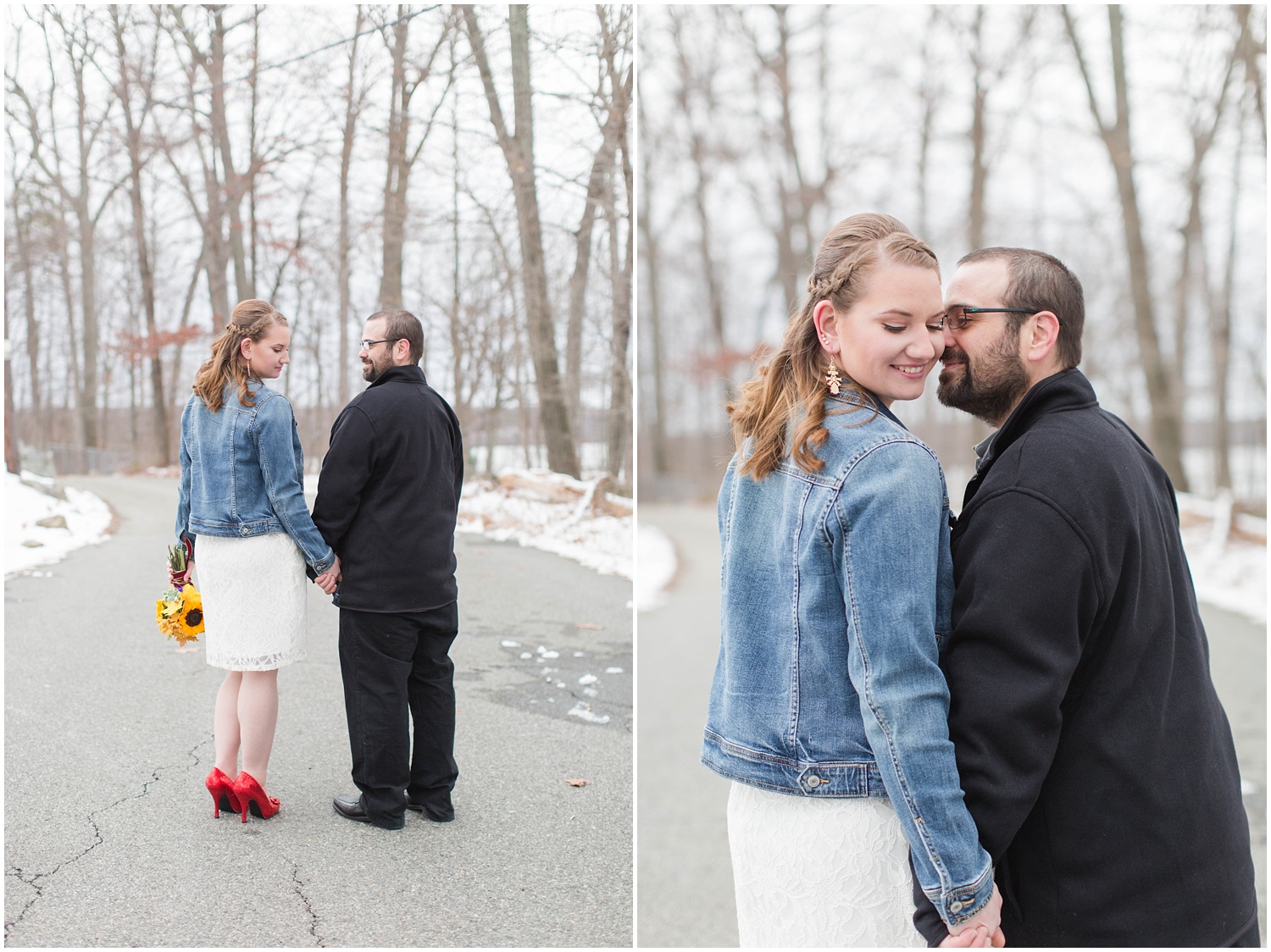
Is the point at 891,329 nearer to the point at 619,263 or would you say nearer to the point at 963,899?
the point at 963,899

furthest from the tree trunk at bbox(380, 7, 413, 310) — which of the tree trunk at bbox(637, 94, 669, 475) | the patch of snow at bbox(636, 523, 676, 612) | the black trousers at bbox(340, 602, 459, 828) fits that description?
the tree trunk at bbox(637, 94, 669, 475)

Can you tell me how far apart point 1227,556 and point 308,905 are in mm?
9993

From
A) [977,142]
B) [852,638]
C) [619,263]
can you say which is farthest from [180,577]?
[977,142]

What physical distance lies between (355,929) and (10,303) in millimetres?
3083

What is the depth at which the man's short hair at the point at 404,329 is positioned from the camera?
312 centimetres

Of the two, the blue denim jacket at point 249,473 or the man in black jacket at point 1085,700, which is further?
the blue denim jacket at point 249,473

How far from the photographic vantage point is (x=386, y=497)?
121 inches

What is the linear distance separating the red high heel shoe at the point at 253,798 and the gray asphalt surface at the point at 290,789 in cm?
3

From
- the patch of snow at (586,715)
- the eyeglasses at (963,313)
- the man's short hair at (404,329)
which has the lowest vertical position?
the patch of snow at (586,715)

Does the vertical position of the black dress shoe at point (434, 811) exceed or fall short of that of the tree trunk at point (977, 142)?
it falls short

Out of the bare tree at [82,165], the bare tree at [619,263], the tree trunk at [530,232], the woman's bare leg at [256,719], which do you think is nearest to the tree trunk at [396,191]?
the tree trunk at [530,232]

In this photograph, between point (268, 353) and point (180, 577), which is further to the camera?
point (180, 577)

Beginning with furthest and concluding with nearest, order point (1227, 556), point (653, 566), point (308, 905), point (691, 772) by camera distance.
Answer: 1. point (653, 566)
2. point (1227, 556)
3. point (691, 772)
4. point (308, 905)

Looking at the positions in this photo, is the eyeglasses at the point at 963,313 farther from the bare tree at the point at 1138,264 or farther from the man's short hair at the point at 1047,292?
the bare tree at the point at 1138,264
